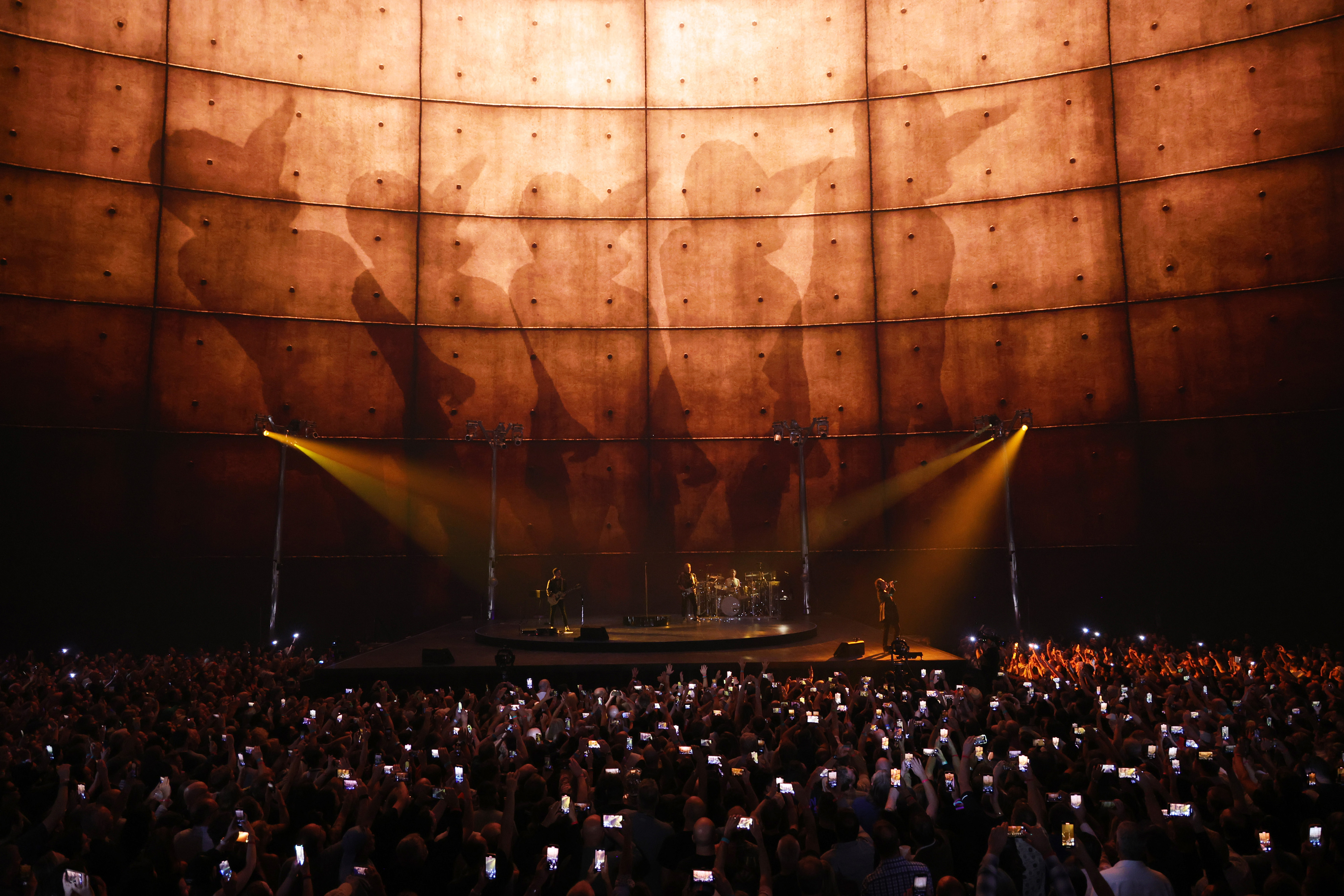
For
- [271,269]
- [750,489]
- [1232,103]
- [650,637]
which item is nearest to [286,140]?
[271,269]

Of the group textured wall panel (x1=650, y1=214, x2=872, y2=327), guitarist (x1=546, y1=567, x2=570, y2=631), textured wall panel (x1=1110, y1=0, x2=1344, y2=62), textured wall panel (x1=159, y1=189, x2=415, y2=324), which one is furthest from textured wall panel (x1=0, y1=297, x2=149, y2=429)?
textured wall panel (x1=1110, y1=0, x2=1344, y2=62)

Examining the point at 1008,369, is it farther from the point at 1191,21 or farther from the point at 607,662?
the point at 607,662

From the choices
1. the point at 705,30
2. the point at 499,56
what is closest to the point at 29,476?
the point at 499,56

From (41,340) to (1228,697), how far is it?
18611 millimetres

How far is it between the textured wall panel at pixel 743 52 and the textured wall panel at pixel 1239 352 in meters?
8.50

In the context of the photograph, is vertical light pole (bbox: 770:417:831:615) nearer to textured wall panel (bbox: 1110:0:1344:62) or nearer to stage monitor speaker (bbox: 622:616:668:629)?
stage monitor speaker (bbox: 622:616:668:629)

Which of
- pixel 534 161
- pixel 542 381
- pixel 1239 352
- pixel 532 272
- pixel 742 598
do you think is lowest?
pixel 742 598

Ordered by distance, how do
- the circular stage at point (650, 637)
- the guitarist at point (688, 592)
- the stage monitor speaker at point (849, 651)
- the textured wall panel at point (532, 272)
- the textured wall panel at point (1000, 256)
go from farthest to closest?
the textured wall panel at point (532, 272)
the textured wall panel at point (1000, 256)
the guitarist at point (688, 592)
the circular stage at point (650, 637)
the stage monitor speaker at point (849, 651)

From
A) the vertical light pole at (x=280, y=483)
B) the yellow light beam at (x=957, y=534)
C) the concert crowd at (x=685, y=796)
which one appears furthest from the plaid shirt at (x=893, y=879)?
the yellow light beam at (x=957, y=534)

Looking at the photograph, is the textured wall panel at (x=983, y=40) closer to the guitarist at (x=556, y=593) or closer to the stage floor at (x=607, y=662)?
the stage floor at (x=607, y=662)

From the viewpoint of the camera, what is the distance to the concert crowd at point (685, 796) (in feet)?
11.3

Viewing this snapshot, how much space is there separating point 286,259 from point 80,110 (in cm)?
434

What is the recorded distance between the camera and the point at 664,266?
730 inches

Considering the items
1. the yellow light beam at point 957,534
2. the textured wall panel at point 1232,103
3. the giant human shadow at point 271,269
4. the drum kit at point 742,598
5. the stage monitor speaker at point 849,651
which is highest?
the textured wall panel at point 1232,103
